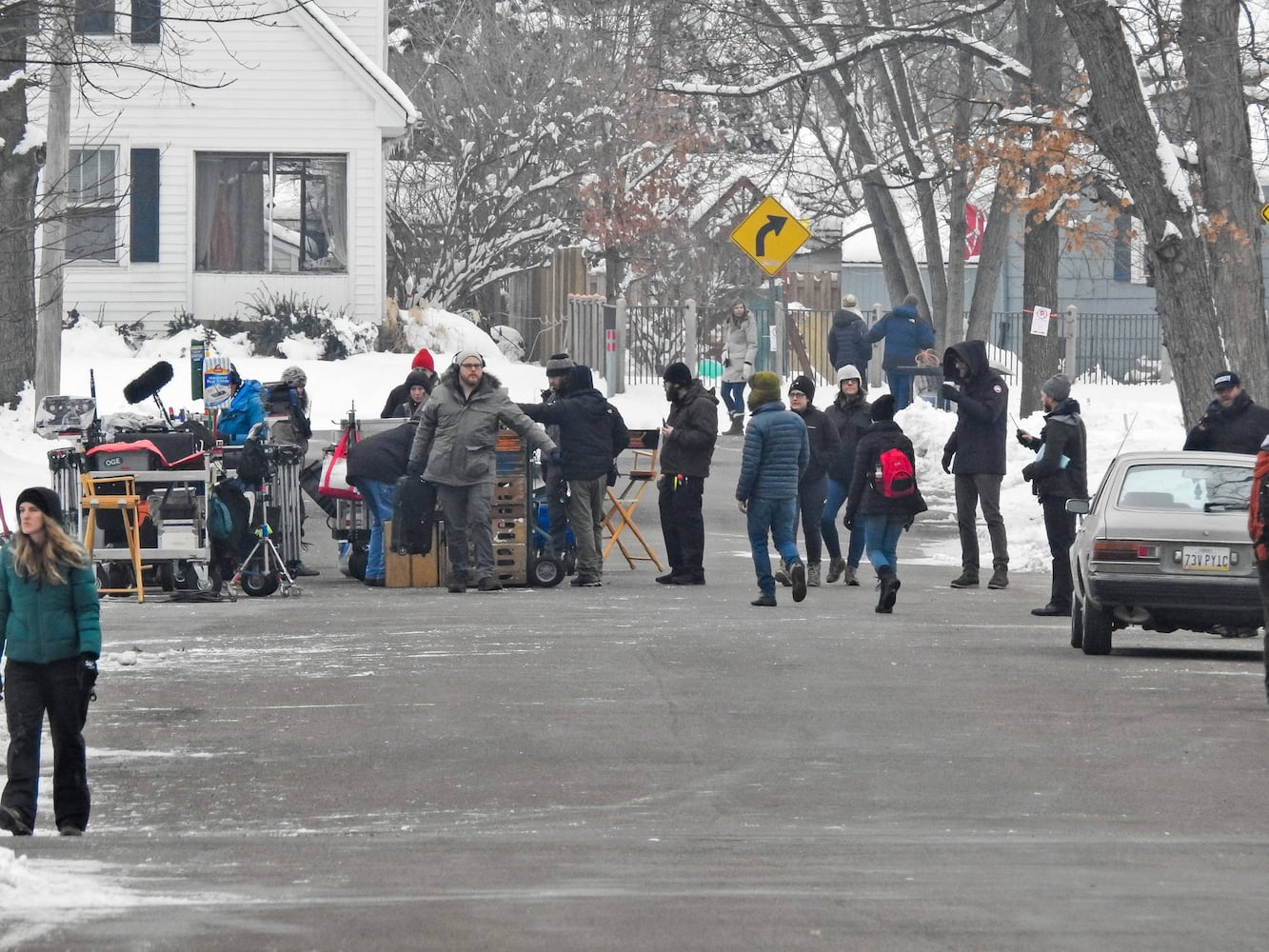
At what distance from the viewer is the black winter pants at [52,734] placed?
8711 mm

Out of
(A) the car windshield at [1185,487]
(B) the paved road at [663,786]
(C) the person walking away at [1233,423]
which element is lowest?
(B) the paved road at [663,786]

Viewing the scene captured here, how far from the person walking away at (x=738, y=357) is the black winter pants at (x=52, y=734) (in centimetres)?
2163

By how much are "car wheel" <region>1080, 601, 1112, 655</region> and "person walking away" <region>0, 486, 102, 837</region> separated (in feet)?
22.5

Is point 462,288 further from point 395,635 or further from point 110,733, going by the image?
point 110,733

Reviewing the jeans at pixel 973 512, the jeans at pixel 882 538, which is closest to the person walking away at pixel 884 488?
the jeans at pixel 882 538

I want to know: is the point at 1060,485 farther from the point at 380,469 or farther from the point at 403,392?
the point at 403,392

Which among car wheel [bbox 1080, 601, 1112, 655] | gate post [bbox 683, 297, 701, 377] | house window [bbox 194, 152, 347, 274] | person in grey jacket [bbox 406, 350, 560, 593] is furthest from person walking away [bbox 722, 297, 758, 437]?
car wheel [bbox 1080, 601, 1112, 655]

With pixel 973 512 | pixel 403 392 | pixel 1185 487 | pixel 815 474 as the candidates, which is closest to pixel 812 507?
pixel 815 474

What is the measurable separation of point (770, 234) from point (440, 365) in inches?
438

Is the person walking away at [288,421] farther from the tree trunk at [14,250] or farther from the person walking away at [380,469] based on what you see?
the tree trunk at [14,250]

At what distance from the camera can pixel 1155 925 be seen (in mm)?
6602

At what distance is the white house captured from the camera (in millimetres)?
34969

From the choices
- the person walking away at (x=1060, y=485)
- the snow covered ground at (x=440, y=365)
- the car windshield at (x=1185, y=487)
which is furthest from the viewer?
the snow covered ground at (x=440, y=365)

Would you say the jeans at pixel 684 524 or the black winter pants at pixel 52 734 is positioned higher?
the jeans at pixel 684 524
